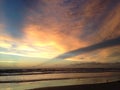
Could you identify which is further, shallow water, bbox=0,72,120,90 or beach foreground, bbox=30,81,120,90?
beach foreground, bbox=30,81,120,90

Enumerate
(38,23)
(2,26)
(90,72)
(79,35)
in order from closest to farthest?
(2,26) → (38,23) → (79,35) → (90,72)

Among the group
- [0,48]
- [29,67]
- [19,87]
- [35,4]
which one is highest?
[35,4]

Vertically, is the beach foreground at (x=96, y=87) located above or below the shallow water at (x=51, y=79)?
below

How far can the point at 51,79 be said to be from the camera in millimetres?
1836

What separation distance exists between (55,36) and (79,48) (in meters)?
0.30

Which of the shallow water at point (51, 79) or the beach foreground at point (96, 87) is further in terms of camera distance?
the beach foreground at point (96, 87)

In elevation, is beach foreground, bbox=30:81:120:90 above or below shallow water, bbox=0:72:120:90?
below

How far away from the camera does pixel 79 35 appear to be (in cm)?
180

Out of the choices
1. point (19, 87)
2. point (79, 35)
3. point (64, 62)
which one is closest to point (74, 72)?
point (64, 62)

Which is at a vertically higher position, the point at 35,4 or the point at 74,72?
the point at 35,4

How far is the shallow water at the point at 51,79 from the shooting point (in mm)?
1640

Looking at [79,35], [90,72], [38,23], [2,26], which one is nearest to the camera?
[2,26]

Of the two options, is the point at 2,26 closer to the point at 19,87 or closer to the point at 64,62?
the point at 19,87

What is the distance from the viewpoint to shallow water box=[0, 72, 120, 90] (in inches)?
64.6
